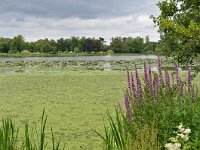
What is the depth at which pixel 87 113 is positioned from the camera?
9531 millimetres

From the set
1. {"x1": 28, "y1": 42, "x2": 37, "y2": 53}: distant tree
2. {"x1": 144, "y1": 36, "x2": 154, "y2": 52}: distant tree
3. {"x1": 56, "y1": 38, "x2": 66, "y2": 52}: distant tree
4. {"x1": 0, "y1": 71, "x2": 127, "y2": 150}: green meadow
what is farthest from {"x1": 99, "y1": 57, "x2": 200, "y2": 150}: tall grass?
{"x1": 56, "y1": 38, "x2": 66, "y2": 52}: distant tree

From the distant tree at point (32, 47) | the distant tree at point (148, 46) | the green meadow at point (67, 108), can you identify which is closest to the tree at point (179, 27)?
the green meadow at point (67, 108)

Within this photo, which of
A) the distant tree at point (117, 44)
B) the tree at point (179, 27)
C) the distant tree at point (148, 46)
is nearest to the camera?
the tree at point (179, 27)

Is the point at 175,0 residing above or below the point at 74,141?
above

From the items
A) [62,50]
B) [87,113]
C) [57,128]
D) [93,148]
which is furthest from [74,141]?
[62,50]

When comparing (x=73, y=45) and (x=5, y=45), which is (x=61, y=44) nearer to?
(x=73, y=45)

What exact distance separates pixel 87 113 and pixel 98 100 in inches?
85.0

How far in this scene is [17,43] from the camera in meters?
88.6

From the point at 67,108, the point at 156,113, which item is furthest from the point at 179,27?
the point at 67,108

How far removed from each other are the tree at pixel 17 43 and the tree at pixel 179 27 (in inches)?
3246

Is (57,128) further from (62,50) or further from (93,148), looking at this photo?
(62,50)

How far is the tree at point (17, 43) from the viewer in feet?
288

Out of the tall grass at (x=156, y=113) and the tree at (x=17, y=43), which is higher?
the tree at (x=17, y=43)

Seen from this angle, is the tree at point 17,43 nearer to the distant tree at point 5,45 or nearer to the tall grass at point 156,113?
the distant tree at point 5,45
